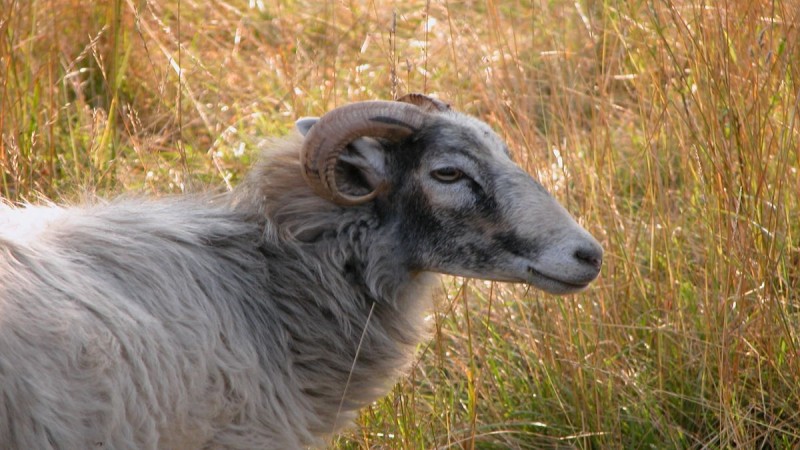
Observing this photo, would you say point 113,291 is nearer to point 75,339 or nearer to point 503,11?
point 75,339

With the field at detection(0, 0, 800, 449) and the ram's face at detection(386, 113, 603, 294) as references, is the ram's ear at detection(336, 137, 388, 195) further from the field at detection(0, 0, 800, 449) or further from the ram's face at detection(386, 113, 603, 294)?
the field at detection(0, 0, 800, 449)

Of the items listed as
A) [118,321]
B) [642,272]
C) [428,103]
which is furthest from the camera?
[642,272]

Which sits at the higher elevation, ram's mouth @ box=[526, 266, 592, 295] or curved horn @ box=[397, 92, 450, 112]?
curved horn @ box=[397, 92, 450, 112]

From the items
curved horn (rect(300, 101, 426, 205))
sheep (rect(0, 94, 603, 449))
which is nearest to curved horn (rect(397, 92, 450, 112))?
sheep (rect(0, 94, 603, 449))

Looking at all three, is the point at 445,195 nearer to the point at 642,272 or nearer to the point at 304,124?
the point at 304,124

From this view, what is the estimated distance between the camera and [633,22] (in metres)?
5.04

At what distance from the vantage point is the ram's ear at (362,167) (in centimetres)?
381

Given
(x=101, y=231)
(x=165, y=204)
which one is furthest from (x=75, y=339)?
(x=165, y=204)

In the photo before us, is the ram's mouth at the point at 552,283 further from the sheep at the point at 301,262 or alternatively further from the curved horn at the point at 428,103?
the curved horn at the point at 428,103

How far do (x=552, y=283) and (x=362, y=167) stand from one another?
79cm

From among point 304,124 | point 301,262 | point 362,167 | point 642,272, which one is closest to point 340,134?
point 362,167

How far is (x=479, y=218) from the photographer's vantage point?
3.74 metres

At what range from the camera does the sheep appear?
3.24 metres

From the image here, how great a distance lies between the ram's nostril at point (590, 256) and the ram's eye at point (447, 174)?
505mm
